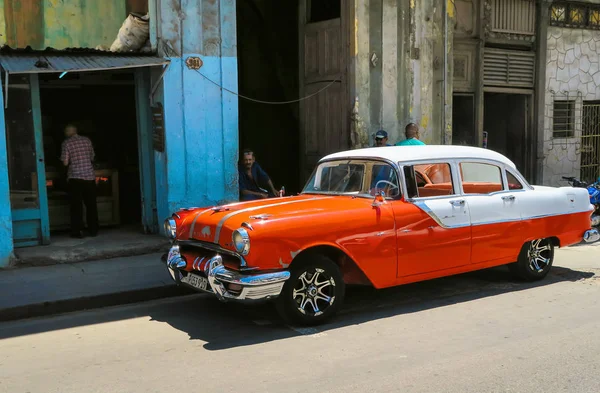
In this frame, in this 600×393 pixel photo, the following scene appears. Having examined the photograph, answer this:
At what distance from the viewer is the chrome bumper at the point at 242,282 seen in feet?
17.2

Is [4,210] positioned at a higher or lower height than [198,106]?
lower

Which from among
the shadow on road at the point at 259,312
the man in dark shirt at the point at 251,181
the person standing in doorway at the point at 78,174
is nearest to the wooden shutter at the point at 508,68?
the man in dark shirt at the point at 251,181

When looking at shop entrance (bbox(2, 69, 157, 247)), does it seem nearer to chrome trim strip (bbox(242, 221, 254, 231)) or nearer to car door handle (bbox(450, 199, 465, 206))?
chrome trim strip (bbox(242, 221, 254, 231))

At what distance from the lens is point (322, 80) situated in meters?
11.1

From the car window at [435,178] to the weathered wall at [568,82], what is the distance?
787cm

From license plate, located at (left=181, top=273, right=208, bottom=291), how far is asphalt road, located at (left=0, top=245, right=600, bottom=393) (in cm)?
39

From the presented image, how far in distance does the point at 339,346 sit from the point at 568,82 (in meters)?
11.0

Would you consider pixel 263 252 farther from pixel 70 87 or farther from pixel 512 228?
pixel 70 87

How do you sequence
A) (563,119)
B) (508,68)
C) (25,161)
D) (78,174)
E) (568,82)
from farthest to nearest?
(563,119) → (568,82) → (508,68) → (78,174) → (25,161)

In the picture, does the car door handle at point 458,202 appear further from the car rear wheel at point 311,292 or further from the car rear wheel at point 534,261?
the car rear wheel at point 311,292

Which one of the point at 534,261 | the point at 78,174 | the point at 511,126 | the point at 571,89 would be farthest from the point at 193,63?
the point at 571,89

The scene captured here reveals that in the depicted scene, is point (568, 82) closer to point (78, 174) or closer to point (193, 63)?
point (193, 63)

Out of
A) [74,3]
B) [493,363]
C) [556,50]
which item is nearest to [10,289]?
[74,3]

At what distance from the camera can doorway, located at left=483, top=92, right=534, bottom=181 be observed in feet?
44.3
